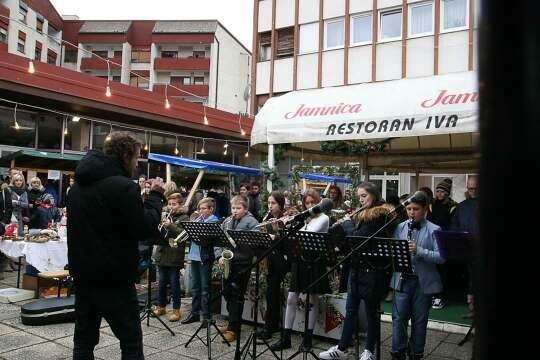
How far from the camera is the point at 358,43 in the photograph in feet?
74.3

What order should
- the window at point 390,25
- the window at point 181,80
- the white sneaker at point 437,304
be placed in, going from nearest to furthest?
the white sneaker at point 437,304
the window at point 390,25
the window at point 181,80

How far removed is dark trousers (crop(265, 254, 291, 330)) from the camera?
5.48 meters

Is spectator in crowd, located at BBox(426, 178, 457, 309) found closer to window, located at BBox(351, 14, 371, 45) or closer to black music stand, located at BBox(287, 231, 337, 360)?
black music stand, located at BBox(287, 231, 337, 360)

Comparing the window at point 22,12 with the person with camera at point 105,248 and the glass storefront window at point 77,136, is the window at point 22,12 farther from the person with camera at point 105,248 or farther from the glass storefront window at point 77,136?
the person with camera at point 105,248

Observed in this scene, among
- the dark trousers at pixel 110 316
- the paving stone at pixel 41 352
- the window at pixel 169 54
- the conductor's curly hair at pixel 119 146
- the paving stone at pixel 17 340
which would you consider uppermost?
the window at pixel 169 54

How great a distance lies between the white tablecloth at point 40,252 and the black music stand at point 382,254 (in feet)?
17.5

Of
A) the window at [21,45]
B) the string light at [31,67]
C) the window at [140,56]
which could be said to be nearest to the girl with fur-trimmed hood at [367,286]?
the string light at [31,67]

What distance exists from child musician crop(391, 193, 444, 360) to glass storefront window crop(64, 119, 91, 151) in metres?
16.6

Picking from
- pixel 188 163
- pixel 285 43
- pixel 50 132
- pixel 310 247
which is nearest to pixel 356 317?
pixel 310 247

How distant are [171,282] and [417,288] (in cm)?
327

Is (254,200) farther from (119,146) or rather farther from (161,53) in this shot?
(161,53)

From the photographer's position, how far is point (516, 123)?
70cm

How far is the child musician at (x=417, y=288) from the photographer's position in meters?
4.47

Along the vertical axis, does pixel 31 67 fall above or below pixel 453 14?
below
